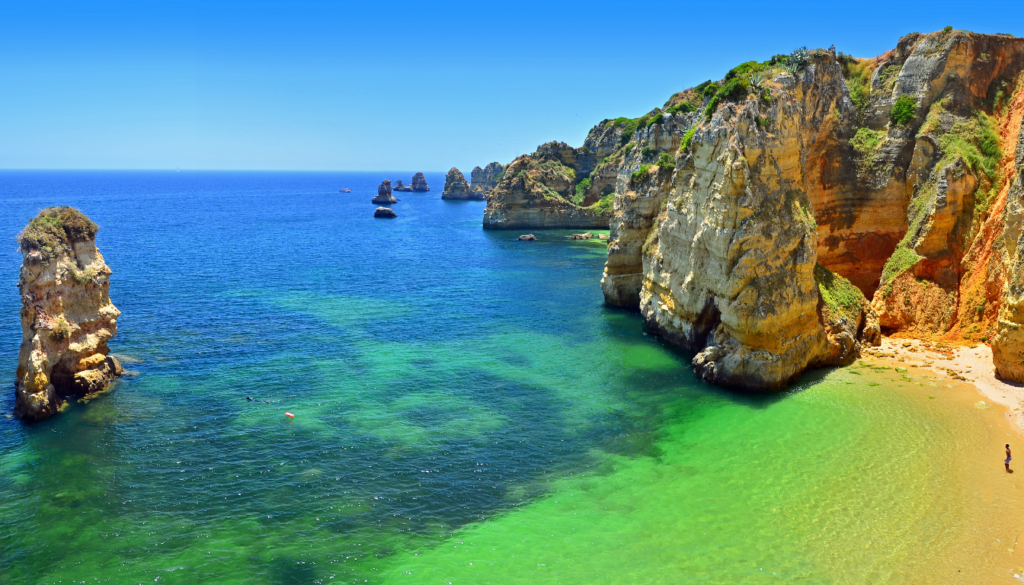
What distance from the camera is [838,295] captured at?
1799 inches

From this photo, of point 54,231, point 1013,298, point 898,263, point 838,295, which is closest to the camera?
point 1013,298

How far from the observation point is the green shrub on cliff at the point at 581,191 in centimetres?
14112

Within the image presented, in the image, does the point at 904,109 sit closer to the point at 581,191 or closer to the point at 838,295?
the point at 838,295

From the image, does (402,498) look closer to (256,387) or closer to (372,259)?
(256,387)

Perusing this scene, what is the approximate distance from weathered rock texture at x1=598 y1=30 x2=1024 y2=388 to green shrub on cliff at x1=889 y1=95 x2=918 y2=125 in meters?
0.10

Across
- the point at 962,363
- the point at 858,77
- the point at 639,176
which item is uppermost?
the point at 858,77

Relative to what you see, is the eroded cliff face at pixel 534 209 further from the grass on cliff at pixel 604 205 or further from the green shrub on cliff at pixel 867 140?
the green shrub on cliff at pixel 867 140

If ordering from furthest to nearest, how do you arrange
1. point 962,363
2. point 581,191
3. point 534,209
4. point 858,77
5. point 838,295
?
point 581,191, point 534,209, point 858,77, point 838,295, point 962,363

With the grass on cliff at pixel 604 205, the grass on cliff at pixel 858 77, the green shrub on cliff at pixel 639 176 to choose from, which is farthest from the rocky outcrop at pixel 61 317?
the grass on cliff at pixel 604 205

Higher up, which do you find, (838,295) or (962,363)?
(838,295)

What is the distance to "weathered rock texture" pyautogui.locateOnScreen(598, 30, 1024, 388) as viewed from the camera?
4122 centimetres

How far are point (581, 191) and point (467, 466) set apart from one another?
11673cm

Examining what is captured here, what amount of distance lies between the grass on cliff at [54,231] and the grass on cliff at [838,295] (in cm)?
4971

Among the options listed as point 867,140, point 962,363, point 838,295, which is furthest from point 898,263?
point 867,140
